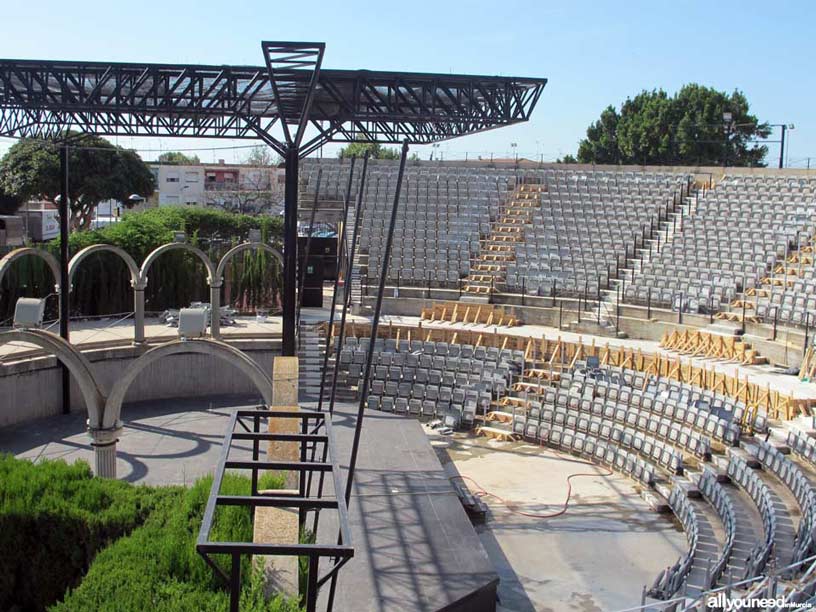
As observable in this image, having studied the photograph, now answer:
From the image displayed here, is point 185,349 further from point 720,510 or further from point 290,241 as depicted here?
point 720,510

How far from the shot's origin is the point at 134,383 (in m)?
21.6

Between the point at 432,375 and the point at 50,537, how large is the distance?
13079 mm

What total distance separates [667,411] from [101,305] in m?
15.3

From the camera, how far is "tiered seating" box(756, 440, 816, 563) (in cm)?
1078

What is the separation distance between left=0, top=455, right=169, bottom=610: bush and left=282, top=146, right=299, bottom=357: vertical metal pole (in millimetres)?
5685

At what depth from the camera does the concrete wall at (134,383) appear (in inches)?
758

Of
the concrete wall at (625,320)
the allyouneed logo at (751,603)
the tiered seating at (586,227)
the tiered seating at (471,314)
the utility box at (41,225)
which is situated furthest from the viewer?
the utility box at (41,225)

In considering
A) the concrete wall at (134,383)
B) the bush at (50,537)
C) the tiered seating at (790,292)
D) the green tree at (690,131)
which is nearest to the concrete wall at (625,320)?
the tiered seating at (790,292)

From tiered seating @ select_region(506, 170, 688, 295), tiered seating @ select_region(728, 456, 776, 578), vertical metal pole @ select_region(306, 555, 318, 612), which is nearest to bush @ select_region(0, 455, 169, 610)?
vertical metal pole @ select_region(306, 555, 318, 612)

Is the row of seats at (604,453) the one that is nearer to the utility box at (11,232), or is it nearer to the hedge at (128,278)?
the hedge at (128,278)

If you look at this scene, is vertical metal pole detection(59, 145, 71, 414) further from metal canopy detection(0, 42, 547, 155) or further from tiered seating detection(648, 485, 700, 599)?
tiered seating detection(648, 485, 700, 599)

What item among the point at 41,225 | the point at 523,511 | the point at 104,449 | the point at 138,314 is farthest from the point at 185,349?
the point at 41,225

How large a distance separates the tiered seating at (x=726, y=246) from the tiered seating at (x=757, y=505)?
974 centimetres

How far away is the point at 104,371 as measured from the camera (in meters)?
21.2
